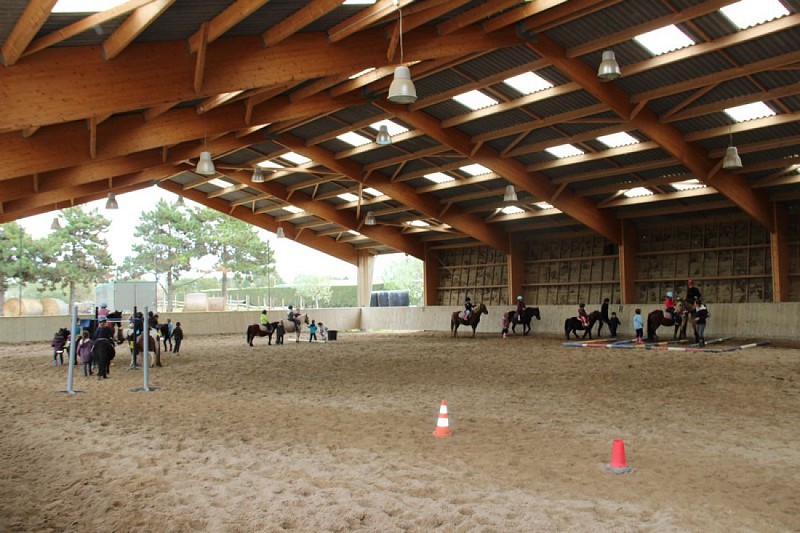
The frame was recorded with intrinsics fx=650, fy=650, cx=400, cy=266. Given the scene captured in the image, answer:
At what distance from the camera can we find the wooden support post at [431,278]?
32.7 metres

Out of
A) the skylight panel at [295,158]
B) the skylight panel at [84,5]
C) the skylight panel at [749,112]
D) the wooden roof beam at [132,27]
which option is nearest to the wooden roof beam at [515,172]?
the skylight panel at [295,158]

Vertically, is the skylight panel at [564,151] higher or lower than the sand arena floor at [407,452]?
higher

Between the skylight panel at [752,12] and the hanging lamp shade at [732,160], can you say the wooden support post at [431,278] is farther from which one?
the skylight panel at [752,12]

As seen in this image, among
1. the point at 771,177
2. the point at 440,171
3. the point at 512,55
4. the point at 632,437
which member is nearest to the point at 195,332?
the point at 440,171

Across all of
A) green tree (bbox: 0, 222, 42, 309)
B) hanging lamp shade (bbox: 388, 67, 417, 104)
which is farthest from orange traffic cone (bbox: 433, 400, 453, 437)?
green tree (bbox: 0, 222, 42, 309)

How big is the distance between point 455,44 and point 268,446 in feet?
30.9

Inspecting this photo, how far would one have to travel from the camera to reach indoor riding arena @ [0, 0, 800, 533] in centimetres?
529

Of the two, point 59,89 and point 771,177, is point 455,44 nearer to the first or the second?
point 59,89

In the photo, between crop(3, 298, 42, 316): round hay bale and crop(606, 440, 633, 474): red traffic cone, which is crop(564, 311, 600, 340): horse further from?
crop(3, 298, 42, 316): round hay bale

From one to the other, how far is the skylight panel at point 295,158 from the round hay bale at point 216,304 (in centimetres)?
1210

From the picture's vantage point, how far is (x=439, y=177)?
79.2ft

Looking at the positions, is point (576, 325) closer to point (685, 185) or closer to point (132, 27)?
point (685, 185)

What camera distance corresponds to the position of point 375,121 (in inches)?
732

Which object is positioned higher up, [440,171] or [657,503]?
[440,171]
